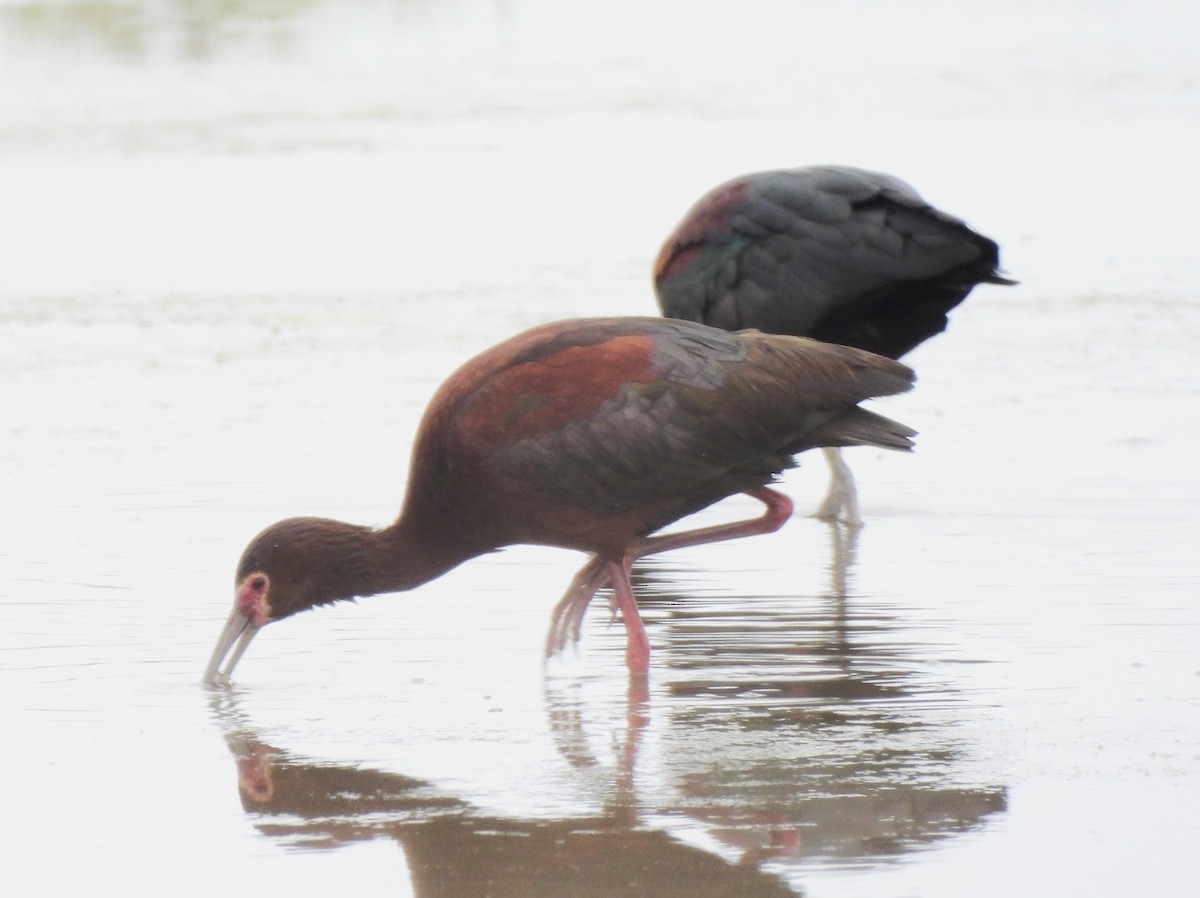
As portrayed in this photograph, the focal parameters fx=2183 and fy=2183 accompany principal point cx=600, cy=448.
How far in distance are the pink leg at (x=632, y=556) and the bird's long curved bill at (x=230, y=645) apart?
85cm

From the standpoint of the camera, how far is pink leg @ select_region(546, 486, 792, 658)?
6340mm

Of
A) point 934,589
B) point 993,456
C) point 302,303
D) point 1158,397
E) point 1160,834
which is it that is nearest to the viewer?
point 1160,834

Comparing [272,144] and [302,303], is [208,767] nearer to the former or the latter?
[302,303]

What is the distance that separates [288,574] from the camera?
20.3 ft

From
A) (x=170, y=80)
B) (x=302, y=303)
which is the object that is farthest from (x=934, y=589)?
(x=170, y=80)

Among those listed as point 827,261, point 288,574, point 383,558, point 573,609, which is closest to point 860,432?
point 573,609

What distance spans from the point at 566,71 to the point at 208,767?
18.0m

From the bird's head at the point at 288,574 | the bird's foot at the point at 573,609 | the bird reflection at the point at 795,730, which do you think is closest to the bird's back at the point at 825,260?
the bird reflection at the point at 795,730

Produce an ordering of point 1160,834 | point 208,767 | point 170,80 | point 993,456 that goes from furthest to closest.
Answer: point 170,80, point 993,456, point 208,767, point 1160,834

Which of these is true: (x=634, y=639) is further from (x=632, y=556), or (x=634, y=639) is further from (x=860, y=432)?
(x=860, y=432)

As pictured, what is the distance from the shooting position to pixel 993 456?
8922mm

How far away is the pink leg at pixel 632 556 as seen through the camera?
20.8 ft

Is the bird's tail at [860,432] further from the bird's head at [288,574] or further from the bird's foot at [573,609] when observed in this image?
the bird's head at [288,574]

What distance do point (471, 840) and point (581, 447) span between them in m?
1.72
